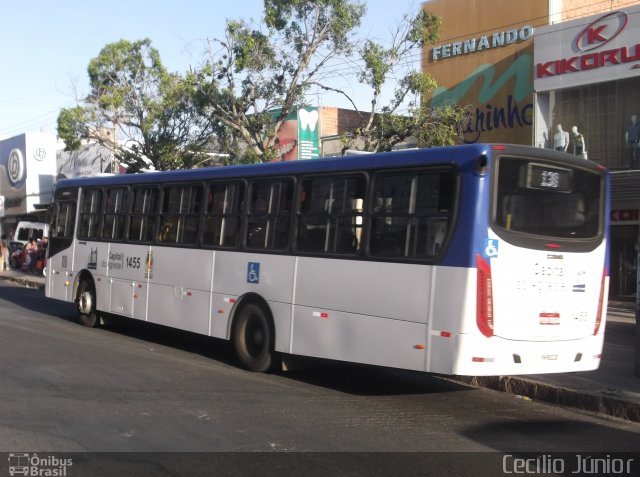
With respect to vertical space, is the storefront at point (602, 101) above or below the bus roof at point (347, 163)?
above

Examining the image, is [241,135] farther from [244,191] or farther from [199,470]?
[199,470]

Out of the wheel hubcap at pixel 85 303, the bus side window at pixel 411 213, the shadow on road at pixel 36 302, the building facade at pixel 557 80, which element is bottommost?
the shadow on road at pixel 36 302

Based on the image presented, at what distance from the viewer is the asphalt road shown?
6.45m

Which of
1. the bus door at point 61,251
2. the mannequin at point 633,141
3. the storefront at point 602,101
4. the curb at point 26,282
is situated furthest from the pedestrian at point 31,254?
the mannequin at point 633,141

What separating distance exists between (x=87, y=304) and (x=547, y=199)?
10.1 metres

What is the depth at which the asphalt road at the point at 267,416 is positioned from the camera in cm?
645

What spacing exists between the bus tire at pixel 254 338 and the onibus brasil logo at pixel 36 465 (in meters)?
4.52

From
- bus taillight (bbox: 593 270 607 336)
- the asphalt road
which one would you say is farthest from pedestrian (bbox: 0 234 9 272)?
bus taillight (bbox: 593 270 607 336)

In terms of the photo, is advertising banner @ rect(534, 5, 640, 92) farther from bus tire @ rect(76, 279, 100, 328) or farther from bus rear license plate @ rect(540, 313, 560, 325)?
bus tire @ rect(76, 279, 100, 328)

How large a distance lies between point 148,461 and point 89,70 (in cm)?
2201

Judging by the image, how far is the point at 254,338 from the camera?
10.7m

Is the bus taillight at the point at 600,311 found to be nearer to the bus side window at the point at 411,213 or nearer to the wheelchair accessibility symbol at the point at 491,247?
the wheelchair accessibility symbol at the point at 491,247

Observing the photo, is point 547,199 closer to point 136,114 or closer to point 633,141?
point 633,141

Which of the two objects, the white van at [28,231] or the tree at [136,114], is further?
the white van at [28,231]
